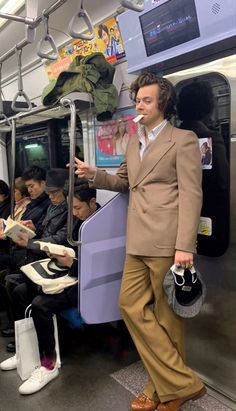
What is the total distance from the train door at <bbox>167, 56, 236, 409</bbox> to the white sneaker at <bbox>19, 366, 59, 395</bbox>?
3.48 feet

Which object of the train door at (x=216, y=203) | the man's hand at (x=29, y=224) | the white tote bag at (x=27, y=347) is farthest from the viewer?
the man's hand at (x=29, y=224)

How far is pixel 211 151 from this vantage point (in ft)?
7.15

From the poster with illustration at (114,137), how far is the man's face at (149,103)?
2.55 ft

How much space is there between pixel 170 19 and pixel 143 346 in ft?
6.05

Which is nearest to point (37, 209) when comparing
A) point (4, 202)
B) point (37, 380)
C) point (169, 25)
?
point (4, 202)

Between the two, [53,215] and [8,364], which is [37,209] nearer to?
[53,215]

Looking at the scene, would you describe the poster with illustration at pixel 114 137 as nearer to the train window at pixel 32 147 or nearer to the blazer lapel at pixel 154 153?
the blazer lapel at pixel 154 153

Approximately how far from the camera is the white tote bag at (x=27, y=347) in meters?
2.55

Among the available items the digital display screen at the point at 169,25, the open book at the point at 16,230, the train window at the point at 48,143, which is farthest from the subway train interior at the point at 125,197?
the train window at the point at 48,143

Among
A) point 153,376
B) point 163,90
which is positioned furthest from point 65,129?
point 153,376

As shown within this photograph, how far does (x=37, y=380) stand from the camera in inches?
96.7

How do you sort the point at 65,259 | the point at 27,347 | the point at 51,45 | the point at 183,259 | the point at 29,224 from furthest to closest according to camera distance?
1. the point at 29,224
2. the point at 27,347
3. the point at 65,259
4. the point at 51,45
5. the point at 183,259

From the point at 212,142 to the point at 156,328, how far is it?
1.13m

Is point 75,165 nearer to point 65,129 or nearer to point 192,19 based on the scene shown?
point 192,19
